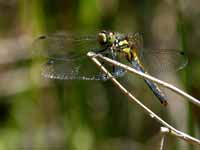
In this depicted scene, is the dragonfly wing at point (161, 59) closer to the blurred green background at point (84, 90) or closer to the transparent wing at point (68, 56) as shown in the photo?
the transparent wing at point (68, 56)

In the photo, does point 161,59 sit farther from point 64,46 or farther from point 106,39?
point 64,46

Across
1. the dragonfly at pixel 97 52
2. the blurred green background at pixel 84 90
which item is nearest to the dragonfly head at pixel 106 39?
the dragonfly at pixel 97 52

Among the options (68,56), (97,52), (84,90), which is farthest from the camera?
(84,90)

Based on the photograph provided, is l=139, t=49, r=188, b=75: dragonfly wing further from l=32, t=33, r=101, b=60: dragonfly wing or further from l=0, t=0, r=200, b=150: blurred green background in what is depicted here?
l=0, t=0, r=200, b=150: blurred green background

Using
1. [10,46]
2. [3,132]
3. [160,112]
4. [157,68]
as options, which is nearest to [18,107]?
[3,132]

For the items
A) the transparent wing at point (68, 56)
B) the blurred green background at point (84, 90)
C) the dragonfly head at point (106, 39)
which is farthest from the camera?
the blurred green background at point (84, 90)

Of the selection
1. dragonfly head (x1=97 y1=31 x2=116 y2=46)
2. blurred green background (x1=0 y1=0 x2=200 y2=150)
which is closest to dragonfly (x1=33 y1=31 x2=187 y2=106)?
dragonfly head (x1=97 y1=31 x2=116 y2=46)

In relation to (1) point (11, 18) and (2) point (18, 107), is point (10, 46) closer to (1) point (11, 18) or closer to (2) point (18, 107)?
(1) point (11, 18)

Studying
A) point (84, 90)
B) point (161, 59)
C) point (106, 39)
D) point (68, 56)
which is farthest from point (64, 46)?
point (84, 90)
